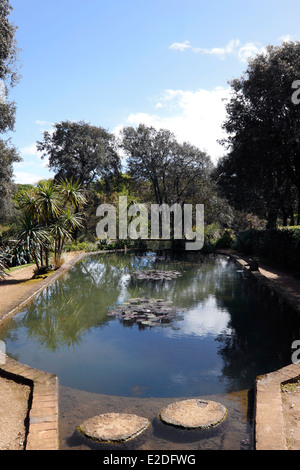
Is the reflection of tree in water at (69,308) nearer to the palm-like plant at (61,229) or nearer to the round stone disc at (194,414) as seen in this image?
the palm-like plant at (61,229)

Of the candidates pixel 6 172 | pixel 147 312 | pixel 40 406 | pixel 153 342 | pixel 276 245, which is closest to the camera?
pixel 40 406

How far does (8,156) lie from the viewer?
51.4 feet

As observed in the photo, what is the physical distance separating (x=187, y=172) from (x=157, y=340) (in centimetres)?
2295

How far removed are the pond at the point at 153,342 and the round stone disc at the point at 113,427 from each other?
0.58 feet

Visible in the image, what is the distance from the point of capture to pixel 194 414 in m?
3.43

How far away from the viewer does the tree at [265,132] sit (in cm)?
1372

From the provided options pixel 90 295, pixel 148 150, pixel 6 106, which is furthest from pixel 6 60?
pixel 148 150

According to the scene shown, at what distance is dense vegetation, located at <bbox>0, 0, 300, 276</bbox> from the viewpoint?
11.6 m

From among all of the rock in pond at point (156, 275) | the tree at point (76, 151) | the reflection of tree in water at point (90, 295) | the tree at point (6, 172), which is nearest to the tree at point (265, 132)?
the reflection of tree in water at point (90, 295)

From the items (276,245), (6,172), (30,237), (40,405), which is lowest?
(40,405)

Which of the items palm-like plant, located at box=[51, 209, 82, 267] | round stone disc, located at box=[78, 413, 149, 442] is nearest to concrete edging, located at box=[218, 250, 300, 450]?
round stone disc, located at box=[78, 413, 149, 442]

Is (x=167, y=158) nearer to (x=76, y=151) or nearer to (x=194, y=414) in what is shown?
(x=76, y=151)

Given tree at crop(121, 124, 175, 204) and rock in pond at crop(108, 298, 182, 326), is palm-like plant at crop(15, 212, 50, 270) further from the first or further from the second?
tree at crop(121, 124, 175, 204)
